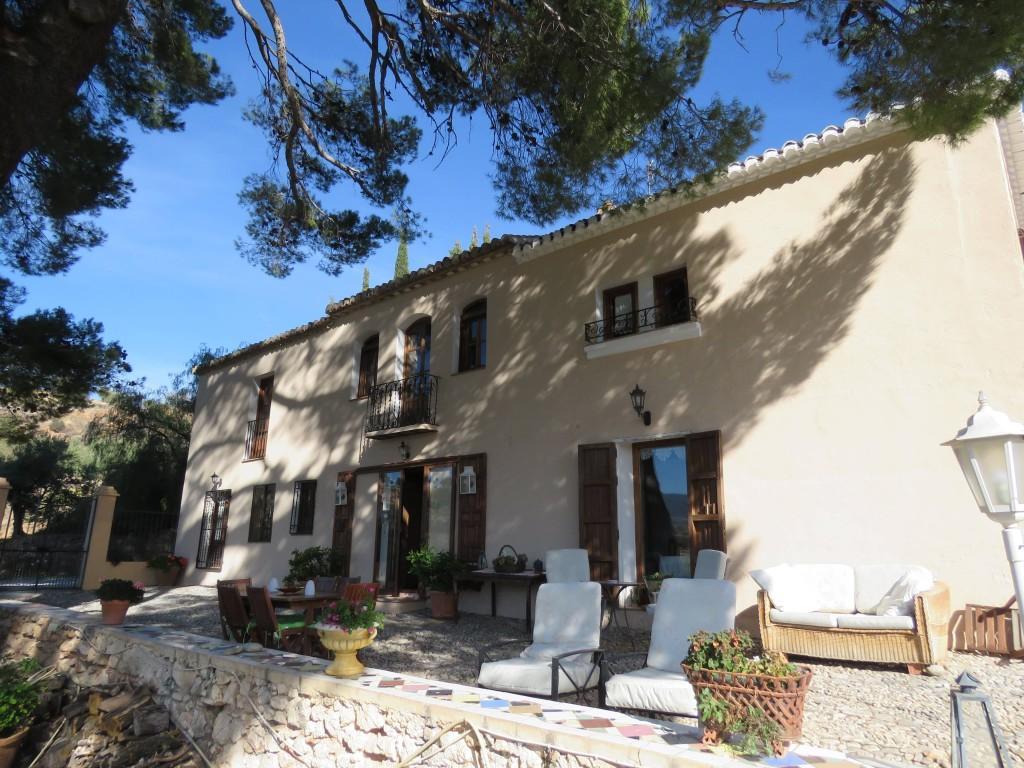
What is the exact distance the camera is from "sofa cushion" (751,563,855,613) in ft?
20.1

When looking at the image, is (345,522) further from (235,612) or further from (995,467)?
(995,467)

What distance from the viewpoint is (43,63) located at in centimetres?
490

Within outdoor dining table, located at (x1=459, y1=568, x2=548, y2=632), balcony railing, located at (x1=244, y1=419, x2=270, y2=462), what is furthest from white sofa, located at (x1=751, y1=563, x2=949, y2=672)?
balcony railing, located at (x1=244, y1=419, x2=270, y2=462)

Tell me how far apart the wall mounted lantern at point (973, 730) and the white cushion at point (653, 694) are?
54.6 inches

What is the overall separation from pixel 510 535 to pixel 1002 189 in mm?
7065

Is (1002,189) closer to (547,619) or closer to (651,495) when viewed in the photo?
(651,495)

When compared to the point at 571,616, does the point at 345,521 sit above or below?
above

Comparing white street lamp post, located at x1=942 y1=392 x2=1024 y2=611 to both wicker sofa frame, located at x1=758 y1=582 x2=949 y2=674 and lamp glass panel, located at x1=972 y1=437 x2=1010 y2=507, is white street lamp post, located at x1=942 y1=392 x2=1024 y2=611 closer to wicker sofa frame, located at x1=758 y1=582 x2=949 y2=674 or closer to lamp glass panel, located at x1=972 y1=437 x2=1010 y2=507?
lamp glass panel, located at x1=972 y1=437 x2=1010 y2=507

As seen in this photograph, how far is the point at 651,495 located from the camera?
8211 mm

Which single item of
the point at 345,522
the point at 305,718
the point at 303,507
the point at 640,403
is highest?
the point at 640,403

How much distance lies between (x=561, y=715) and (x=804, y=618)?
355 cm

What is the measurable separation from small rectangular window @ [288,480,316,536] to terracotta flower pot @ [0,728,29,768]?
6.87 metres

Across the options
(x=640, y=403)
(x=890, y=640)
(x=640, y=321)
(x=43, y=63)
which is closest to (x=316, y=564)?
(x=640, y=403)

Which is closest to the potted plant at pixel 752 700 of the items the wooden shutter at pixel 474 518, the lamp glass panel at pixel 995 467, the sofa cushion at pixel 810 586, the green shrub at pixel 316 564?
the lamp glass panel at pixel 995 467
